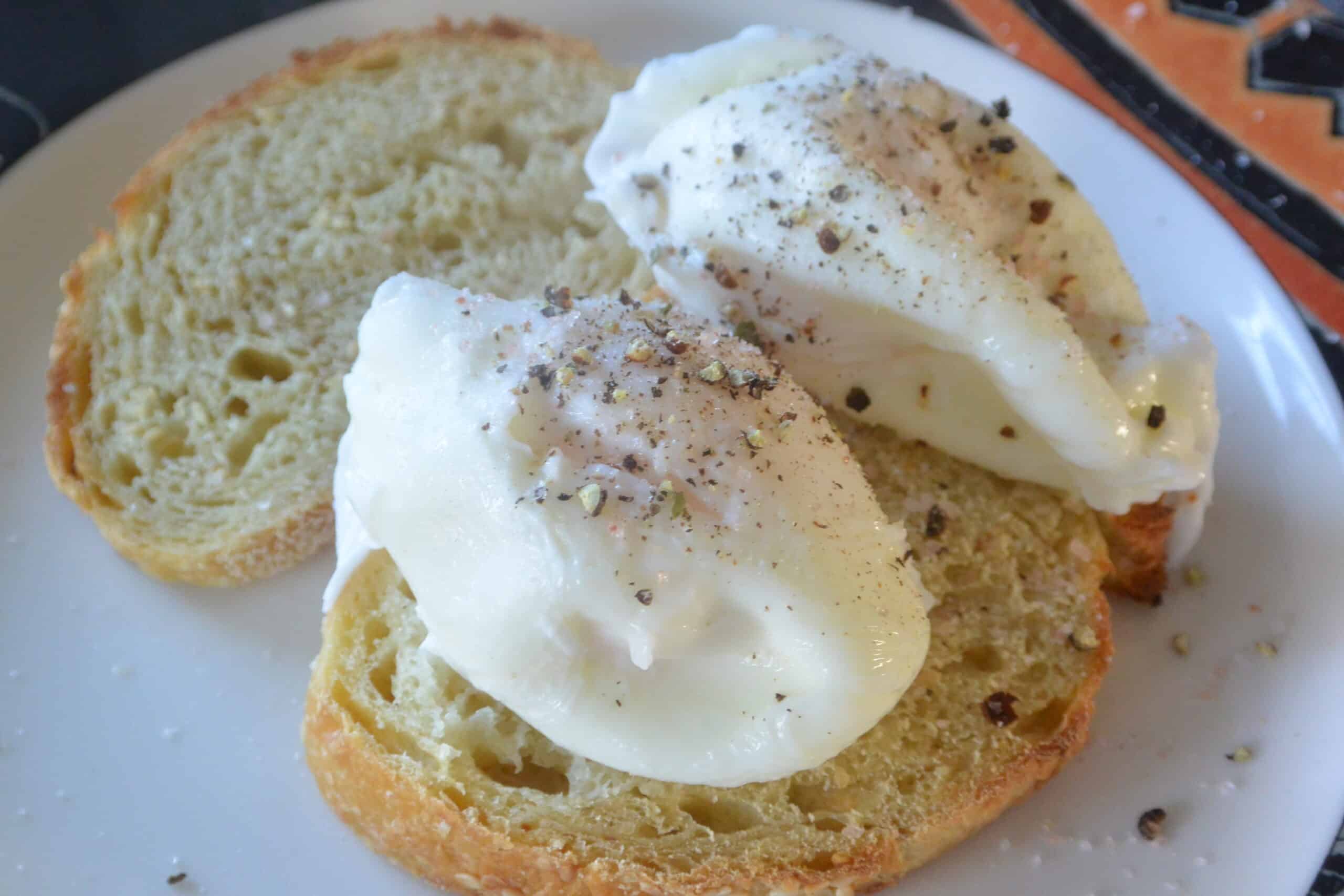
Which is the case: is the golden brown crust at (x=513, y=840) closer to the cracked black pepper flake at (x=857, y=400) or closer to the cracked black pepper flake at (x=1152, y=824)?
the cracked black pepper flake at (x=1152, y=824)

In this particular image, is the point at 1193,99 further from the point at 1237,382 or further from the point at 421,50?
the point at 421,50

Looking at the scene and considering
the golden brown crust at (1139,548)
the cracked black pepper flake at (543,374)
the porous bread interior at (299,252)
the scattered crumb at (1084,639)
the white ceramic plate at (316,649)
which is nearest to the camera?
the cracked black pepper flake at (543,374)

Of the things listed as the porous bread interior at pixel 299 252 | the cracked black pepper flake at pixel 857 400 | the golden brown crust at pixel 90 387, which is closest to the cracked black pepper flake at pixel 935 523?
the cracked black pepper flake at pixel 857 400

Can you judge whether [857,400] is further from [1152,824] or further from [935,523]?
[1152,824]

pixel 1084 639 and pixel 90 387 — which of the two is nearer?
pixel 1084 639

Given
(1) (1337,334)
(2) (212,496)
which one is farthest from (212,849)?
(1) (1337,334)

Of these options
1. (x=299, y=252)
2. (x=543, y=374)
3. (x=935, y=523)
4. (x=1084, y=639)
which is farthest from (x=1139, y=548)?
(x=299, y=252)

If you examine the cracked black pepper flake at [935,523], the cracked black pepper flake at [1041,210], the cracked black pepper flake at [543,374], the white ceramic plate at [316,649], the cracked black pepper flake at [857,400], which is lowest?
the white ceramic plate at [316,649]
